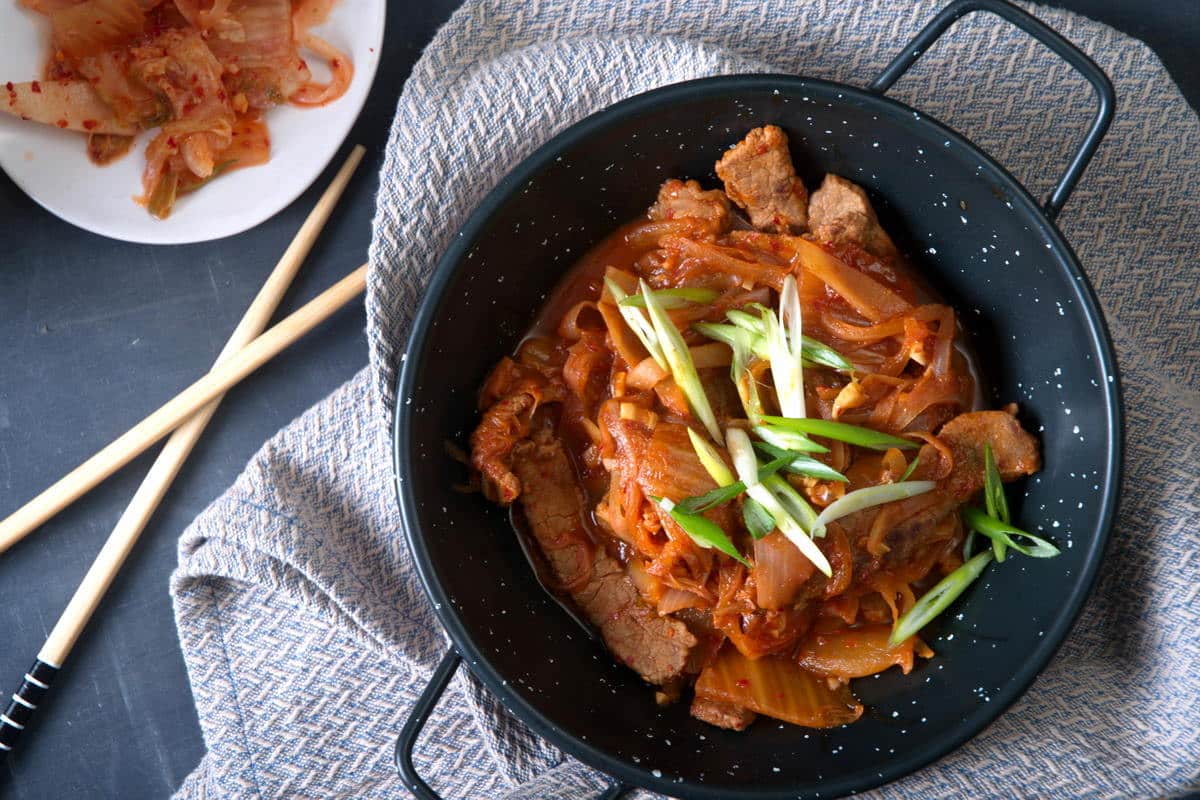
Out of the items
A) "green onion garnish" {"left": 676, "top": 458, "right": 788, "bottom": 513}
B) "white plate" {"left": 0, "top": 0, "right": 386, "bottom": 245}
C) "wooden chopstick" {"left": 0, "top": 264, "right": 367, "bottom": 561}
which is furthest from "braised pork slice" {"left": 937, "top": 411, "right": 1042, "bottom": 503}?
"white plate" {"left": 0, "top": 0, "right": 386, "bottom": 245}

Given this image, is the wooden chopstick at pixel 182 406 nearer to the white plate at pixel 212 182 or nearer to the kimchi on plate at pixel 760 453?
the white plate at pixel 212 182

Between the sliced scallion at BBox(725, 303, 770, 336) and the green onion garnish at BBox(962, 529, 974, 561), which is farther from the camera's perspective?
the green onion garnish at BBox(962, 529, 974, 561)

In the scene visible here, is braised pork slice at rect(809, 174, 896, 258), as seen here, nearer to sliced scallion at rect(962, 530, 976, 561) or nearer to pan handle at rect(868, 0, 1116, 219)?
pan handle at rect(868, 0, 1116, 219)

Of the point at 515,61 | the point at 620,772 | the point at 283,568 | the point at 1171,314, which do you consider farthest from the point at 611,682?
the point at 1171,314

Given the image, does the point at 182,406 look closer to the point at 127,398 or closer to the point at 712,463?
the point at 127,398

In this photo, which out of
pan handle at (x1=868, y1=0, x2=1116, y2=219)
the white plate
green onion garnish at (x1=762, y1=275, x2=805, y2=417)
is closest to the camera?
pan handle at (x1=868, y1=0, x2=1116, y2=219)

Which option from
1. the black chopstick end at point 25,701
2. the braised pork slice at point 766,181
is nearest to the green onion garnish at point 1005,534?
the braised pork slice at point 766,181

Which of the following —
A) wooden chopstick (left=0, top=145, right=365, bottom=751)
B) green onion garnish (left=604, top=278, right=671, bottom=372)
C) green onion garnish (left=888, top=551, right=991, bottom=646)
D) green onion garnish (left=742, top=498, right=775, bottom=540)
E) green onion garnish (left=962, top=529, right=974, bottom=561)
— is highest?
green onion garnish (left=604, top=278, right=671, bottom=372)
